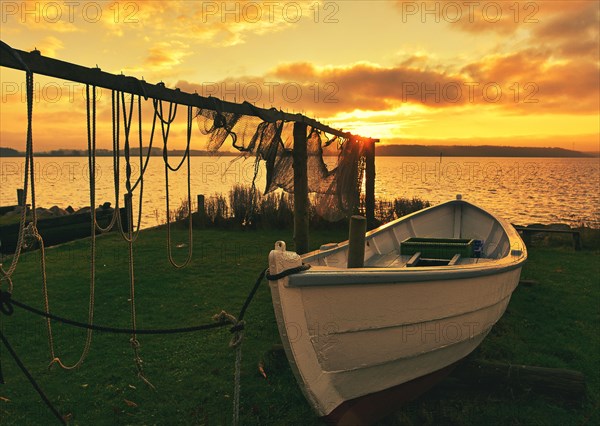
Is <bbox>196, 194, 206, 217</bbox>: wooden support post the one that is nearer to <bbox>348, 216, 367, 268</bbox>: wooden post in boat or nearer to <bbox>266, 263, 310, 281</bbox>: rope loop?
<bbox>348, 216, 367, 268</bbox>: wooden post in boat

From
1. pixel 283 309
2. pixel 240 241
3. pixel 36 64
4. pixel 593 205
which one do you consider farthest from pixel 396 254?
pixel 593 205

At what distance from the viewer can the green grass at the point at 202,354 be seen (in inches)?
180

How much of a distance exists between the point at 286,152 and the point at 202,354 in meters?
3.58

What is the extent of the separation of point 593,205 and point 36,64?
4945cm

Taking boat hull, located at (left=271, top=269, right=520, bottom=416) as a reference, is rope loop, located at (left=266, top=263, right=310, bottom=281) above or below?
above

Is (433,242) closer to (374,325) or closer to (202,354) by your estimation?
(374,325)

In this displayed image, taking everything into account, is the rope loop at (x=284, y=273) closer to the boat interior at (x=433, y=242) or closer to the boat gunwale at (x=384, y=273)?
the boat gunwale at (x=384, y=273)

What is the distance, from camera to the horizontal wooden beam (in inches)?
112

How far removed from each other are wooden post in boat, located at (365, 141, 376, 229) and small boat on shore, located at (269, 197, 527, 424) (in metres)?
8.93

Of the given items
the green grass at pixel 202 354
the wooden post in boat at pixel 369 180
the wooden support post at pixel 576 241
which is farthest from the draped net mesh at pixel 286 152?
the wooden support post at pixel 576 241

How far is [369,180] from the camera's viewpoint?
14.5 m

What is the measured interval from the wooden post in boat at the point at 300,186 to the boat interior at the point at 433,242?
1.11m

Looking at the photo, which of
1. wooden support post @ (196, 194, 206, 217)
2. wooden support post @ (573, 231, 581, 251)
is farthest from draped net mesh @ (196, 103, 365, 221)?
wooden support post @ (196, 194, 206, 217)

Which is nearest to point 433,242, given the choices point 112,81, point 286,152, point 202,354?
point 286,152
